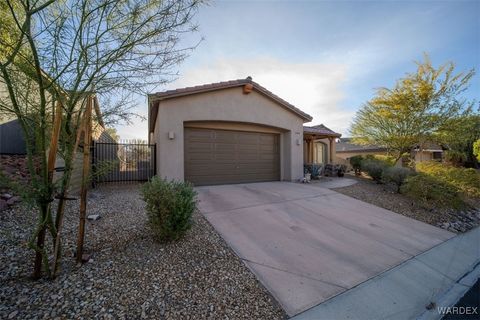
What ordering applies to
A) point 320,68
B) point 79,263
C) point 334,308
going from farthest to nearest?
point 320,68 < point 79,263 < point 334,308

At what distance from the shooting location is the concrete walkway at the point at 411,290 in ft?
8.18

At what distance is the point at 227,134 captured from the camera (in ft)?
29.8

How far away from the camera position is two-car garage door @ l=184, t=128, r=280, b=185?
8.46m

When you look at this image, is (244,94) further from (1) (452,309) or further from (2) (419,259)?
(1) (452,309)

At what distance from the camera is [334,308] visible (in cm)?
250

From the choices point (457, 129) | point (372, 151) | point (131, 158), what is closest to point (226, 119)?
point (131, 158)

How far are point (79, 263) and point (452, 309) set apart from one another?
Result: 17.0 ft

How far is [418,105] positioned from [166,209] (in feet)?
50.1

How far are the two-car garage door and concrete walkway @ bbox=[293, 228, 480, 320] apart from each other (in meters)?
6.58

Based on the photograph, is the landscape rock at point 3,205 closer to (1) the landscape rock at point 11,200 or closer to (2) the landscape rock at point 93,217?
(1) the landscape rock at point 11,200

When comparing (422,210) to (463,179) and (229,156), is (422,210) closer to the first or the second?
(463,179)

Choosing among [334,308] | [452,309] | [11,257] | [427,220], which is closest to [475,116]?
[427,220]

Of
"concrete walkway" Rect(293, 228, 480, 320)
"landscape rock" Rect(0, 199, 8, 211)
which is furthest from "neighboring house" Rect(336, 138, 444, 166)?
"landscape rock" Rect(0, 199, 8, 211)

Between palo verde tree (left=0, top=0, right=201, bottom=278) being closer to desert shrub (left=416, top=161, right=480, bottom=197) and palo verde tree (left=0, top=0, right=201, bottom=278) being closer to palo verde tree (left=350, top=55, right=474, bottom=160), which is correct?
desert shrub (left=416, top=161, right=480, bottom=197)
